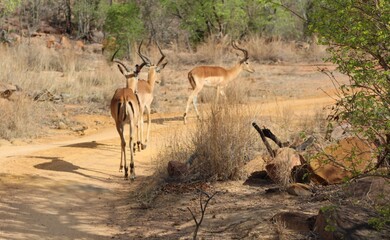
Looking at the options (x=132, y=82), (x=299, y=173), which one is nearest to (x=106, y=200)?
(x=299, y=173)

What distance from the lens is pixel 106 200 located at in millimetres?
9852

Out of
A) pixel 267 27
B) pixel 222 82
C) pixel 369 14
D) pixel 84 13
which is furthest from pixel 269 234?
pixel 84 13

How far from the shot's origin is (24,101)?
1623 cm

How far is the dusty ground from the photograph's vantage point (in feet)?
25.7

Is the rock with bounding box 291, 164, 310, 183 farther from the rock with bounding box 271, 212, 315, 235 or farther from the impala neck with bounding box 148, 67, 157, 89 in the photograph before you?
the impala neck with bounding box 148, 67, 157, 89

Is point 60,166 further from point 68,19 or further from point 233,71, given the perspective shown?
point 68,19

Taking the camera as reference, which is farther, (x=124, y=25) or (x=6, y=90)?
(x=124, y=25)

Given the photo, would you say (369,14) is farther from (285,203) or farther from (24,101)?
(24,101)

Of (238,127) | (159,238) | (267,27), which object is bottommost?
(159,238)

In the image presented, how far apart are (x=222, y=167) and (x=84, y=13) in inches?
1291

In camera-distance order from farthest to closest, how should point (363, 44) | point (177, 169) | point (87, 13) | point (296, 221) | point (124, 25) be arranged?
point (87, 13), point (124, 25), point (177, 169), point (296, 221), point (363, 44)

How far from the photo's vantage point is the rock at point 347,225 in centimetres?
611

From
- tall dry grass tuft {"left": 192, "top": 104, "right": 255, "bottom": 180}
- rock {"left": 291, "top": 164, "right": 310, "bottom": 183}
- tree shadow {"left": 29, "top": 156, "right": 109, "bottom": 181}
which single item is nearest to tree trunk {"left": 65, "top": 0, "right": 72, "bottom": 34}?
tree shadow {"left": 29, "top": 156, "right": 109, "bottom": 181}

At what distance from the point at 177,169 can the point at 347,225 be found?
415 cm
